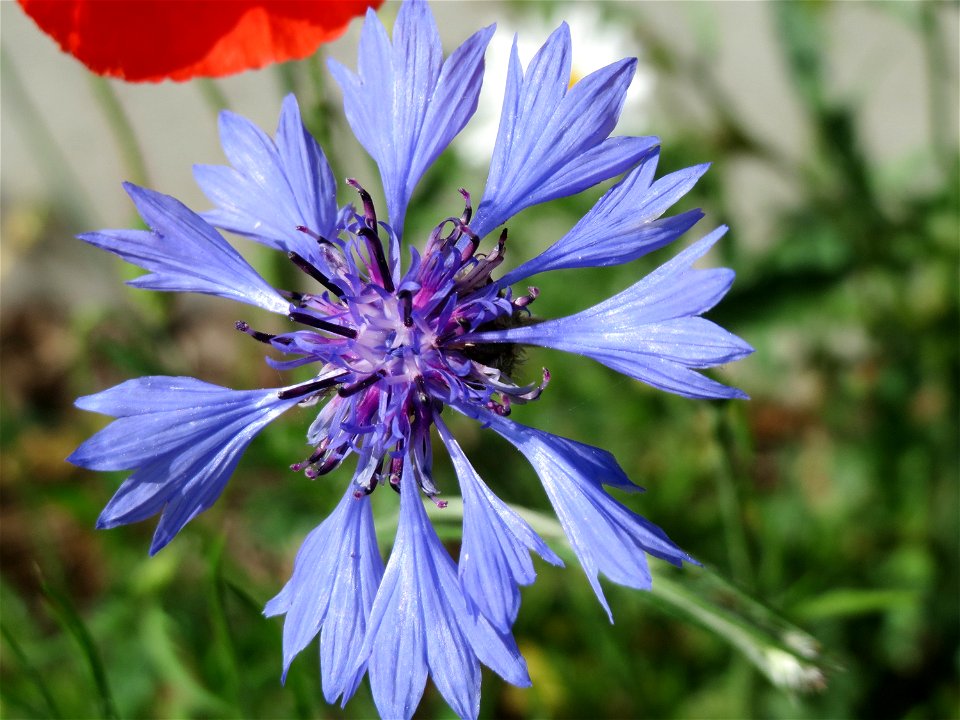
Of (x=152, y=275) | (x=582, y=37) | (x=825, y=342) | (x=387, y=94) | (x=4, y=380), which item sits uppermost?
(x=582, y=37)

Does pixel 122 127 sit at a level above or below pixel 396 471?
above

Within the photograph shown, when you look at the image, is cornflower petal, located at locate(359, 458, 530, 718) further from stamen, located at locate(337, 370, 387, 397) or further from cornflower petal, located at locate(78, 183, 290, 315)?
cornflower petal, located at locate(78, 183, 290, 315)

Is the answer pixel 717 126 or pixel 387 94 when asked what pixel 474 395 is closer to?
pixel 387 94

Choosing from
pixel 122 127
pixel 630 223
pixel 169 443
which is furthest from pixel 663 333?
pixel 122 127

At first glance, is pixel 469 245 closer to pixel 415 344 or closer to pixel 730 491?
pixel 415 344

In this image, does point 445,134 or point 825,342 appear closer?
point 445,134

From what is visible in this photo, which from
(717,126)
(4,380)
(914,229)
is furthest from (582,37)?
(4,380)
